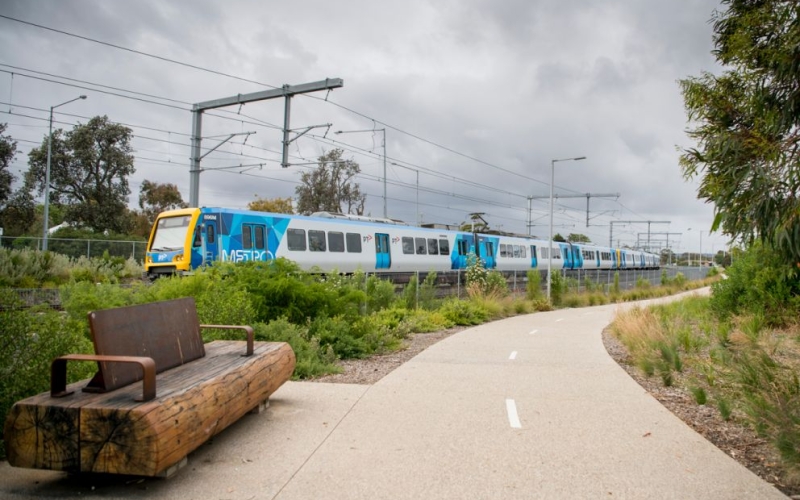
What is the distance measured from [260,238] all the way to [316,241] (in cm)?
275

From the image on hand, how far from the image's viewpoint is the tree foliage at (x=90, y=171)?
132ft

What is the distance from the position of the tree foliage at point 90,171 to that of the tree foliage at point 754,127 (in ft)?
138

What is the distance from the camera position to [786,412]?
16.3ft

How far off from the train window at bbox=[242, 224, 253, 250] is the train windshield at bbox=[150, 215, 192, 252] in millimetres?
1698

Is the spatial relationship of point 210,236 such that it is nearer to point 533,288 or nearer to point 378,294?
point 378,294

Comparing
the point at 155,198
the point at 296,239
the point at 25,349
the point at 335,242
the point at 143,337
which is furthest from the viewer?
the point at 155,198

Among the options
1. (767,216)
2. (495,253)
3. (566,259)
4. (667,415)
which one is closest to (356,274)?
(667,415)

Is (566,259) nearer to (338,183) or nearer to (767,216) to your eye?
(338,183)

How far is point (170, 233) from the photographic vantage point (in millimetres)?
18453

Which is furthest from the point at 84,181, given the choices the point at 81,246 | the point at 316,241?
the point at 316,241

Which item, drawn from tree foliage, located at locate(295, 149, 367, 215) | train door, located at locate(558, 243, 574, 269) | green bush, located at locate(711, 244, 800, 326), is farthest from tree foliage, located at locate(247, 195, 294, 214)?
green bush, located at locate(711, 244, 800, 326)

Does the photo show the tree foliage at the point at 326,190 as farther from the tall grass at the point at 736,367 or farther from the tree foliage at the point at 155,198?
the tall grass at the point at 736,367

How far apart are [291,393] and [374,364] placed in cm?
244

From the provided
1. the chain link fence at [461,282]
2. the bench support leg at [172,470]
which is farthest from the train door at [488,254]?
the bench support leg at [172,470]
